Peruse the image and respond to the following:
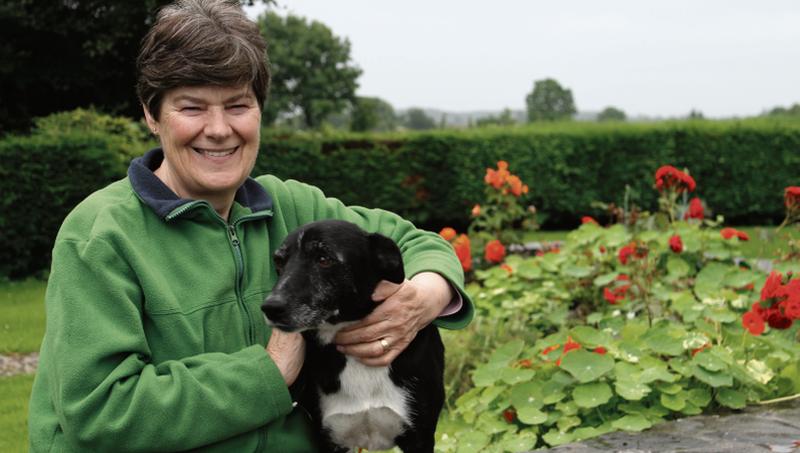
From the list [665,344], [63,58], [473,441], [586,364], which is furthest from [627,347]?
[63,58]

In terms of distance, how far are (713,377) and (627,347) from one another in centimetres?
42

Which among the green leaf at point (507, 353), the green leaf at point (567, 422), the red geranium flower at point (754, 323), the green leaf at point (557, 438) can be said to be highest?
the red geranium flower at point (754, 323)

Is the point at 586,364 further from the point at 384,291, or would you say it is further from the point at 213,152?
the point at 213,152

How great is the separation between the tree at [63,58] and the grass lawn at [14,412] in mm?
11149

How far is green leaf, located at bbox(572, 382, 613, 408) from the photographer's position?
3600mm

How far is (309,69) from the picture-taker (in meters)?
66.5

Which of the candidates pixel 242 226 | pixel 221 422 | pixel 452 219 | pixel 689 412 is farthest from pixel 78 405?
pixel 452 219

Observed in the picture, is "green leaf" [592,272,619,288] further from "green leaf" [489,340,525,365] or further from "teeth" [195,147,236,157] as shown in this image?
"teeth" [195,147,236,157]

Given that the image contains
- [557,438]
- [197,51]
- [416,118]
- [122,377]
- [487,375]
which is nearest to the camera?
[122,377]

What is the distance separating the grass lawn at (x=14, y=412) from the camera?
15.2ft

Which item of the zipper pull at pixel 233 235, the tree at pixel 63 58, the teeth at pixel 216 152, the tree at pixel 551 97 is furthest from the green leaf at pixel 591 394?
the tree at pixel 551 97

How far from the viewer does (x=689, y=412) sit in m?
3.64

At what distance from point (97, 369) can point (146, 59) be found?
83 cm

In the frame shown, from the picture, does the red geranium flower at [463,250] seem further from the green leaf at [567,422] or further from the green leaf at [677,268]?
the green leaf at [567,422]
